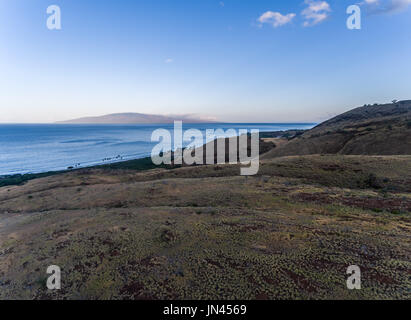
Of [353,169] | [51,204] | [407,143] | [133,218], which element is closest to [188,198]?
[133,218]

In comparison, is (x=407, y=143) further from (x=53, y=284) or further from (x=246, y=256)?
(x=53, y=284)

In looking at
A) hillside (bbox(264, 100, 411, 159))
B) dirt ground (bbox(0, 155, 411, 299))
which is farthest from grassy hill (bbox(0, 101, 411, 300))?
hillside (bbox(264, 100, 411, 159))

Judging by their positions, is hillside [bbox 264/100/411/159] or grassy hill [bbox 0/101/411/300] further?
hillside [bbox 264/100/411/159]

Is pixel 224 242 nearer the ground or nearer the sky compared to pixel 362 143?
nearer the ground

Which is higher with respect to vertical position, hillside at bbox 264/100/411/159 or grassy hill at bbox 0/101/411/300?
hillside at bbox 264/100/411/159

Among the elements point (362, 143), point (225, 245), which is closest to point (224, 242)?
point (225, 245)

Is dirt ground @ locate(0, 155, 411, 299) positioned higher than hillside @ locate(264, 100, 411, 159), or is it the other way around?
hillside @ locate(264, 100, 411, 159)

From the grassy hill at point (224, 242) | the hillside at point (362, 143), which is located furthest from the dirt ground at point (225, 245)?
the hillside at point (362, 143)

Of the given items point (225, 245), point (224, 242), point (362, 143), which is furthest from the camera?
point (362, 143)

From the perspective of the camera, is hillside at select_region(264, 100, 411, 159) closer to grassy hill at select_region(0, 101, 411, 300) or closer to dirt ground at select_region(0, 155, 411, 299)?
grassy hill at select_region(0, 101, 411, 300)

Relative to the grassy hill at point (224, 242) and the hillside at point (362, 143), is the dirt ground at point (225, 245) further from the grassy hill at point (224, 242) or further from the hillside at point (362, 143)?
the hillside at point (362, 143)

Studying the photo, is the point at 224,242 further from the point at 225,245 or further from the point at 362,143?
the point at 362,143
